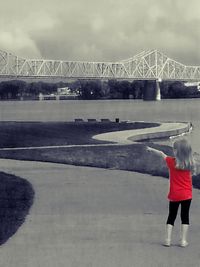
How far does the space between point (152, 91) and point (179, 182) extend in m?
144

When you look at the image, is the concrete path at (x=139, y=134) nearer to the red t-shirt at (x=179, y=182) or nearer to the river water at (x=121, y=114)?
the river water at (x=121, y=114)

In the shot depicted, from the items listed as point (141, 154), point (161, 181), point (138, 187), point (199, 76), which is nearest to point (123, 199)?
point (138, 187)

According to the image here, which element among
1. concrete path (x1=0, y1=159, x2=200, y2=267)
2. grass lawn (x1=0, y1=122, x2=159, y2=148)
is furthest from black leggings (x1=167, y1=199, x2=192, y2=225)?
grass lawn (x1=0, y1=122, x2=159, y2=148)

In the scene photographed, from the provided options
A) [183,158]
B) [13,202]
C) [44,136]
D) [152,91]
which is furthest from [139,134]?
[152,91]

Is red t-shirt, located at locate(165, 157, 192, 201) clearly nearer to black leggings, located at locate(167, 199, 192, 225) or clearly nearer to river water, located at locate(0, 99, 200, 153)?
black leggings, located at locate(167, 199, 192, 225)

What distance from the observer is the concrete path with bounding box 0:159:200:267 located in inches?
209

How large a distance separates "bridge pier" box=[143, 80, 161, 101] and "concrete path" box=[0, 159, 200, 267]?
13282 cm

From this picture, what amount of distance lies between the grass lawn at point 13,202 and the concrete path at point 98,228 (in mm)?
117

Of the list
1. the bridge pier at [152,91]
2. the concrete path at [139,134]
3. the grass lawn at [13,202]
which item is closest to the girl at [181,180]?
the grass lawn at [13,202]

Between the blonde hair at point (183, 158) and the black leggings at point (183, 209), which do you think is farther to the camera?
the black leggings at point (183, 209)

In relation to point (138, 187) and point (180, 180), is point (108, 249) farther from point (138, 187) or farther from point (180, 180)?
point (138, 187)

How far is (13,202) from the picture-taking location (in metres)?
8.55

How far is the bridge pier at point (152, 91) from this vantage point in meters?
143

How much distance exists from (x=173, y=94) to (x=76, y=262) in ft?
618
